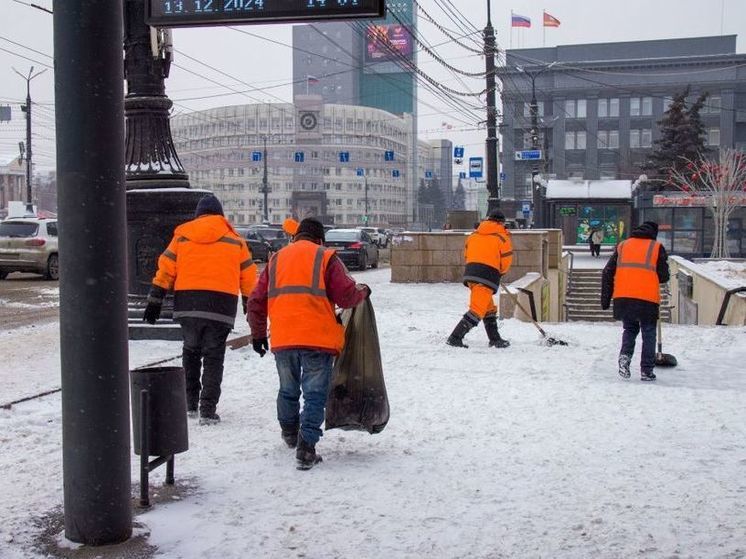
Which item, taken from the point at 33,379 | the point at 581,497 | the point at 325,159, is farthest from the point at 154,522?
the point at 325,159

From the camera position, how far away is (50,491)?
522 centimetres

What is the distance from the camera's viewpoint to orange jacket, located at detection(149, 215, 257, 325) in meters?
6.80

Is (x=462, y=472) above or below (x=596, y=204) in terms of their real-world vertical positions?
below

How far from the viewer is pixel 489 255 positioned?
11.1 metres

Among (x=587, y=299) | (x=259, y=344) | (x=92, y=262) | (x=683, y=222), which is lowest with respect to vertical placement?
(x=587, y=299)

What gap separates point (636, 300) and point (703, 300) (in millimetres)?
10169

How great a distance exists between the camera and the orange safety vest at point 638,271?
888cm

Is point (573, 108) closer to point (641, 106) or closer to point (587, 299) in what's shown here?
point (641, 106)

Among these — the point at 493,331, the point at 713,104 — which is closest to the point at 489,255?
the point at 493,331

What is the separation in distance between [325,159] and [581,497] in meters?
114

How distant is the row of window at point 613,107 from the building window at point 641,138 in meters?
1.67

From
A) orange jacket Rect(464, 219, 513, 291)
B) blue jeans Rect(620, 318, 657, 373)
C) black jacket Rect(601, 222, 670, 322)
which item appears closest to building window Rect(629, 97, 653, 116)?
orange jacket Rect(464, 219, 513, 291)

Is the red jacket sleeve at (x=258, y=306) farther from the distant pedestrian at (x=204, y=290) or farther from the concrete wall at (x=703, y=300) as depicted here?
the concrete wall at (x=703, y=300)

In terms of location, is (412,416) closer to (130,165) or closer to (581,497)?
(581,497)
